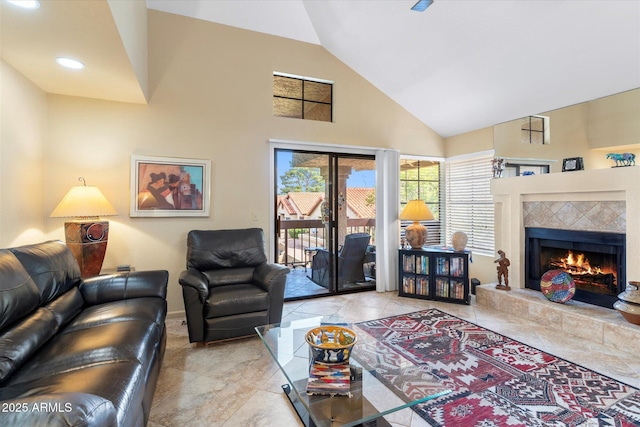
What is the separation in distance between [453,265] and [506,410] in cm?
232

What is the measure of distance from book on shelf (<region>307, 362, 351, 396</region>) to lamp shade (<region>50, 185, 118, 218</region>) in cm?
257

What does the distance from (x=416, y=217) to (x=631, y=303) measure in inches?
87.5

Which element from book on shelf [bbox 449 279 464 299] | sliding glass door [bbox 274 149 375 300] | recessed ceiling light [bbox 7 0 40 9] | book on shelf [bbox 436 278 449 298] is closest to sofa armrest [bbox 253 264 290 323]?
sliding glass door [bbox 274 149 375 300]

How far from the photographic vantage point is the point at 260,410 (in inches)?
76.3

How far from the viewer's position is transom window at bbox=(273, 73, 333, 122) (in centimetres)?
418

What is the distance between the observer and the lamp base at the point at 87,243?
286 cm

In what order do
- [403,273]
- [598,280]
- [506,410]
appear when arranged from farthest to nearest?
[403,273]
[598,280]
[506,410]

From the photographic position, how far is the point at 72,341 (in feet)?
5.66

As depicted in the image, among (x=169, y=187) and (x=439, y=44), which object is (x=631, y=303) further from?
(x=169, y=187)

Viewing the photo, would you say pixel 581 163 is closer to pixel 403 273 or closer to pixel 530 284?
pixel 530 284

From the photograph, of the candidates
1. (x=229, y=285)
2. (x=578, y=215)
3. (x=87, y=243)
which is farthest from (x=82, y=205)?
(x=578, y=215)

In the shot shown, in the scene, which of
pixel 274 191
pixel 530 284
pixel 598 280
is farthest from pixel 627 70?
pixel 274 191

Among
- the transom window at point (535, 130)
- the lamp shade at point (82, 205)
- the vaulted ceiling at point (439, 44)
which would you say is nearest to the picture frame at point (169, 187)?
the lamp shade at point (82, 205)

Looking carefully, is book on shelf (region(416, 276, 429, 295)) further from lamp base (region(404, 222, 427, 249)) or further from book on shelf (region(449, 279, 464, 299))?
lamp base (region(404, 222, 427, 249))
